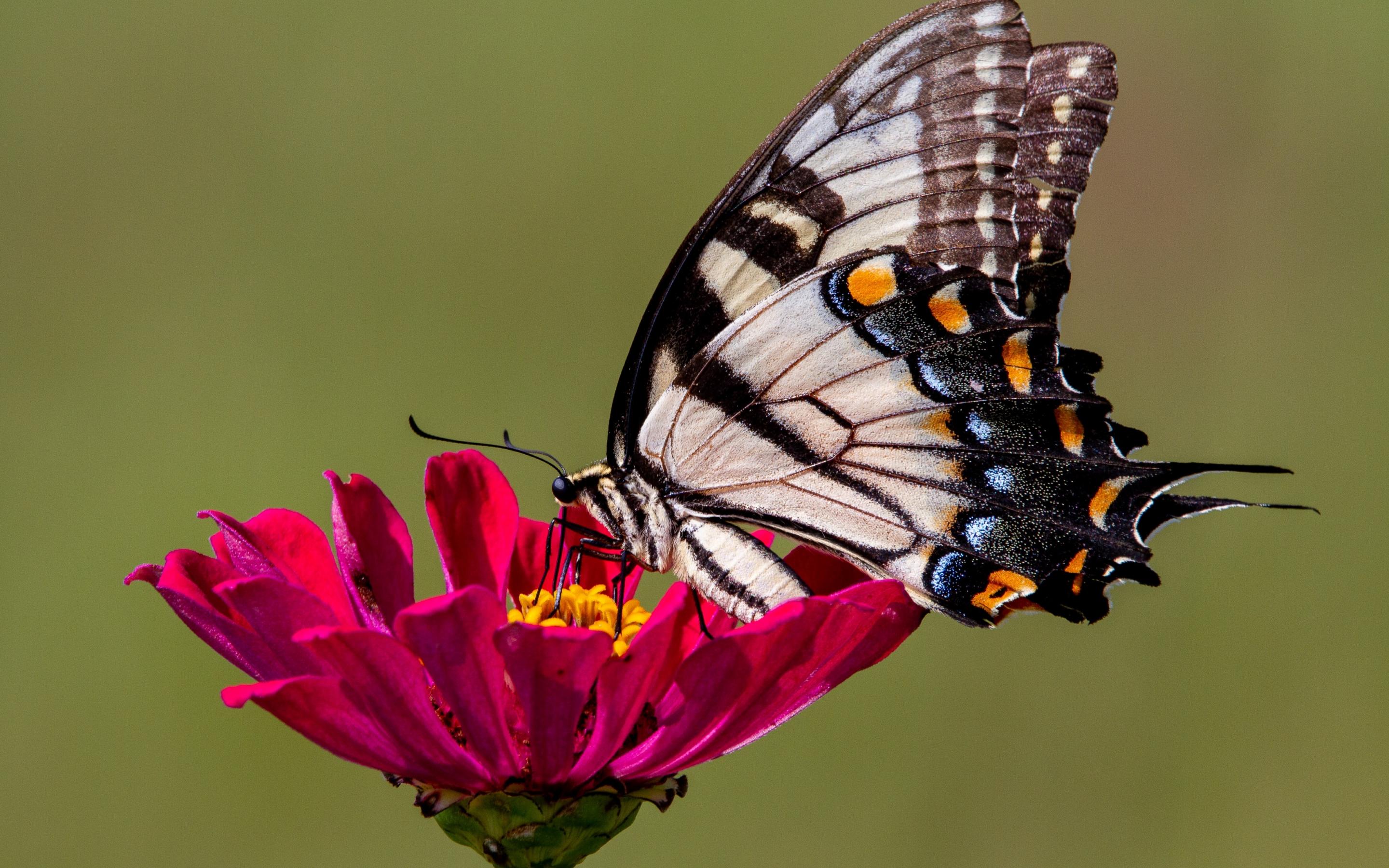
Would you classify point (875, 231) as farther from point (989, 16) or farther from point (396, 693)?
point (396, 693)

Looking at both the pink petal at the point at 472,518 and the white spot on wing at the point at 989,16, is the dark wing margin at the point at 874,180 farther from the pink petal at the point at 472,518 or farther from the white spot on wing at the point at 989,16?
the pink petal at the point at 472,518

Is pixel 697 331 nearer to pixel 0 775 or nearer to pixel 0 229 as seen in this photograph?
pixel 0 775

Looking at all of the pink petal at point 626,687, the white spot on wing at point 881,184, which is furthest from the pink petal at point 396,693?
the white spot on wing at point 881,184

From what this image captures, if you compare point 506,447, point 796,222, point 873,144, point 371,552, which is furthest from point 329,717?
point 873,144

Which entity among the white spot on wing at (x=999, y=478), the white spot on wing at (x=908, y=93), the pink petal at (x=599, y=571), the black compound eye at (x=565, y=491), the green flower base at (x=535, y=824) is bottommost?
the green flower base at (x=535, y=824)

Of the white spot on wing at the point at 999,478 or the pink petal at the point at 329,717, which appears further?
the white spot on wing at the point at 999,478

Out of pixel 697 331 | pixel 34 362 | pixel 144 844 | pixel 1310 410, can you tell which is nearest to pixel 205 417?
pixel 34 362
